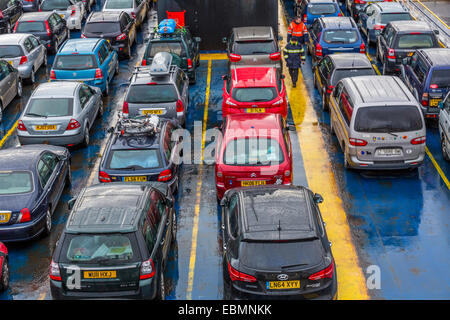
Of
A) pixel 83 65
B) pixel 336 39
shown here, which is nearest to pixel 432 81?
pixel 336 39

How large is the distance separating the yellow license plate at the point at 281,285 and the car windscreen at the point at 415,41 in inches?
555

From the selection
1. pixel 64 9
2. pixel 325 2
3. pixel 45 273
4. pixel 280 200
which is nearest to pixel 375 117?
pixel 280 200

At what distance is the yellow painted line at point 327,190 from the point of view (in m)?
11.7

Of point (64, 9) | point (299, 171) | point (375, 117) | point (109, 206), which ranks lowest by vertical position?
point (64, 9)

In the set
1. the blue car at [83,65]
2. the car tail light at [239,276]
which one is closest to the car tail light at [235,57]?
the blue car at [83,65]

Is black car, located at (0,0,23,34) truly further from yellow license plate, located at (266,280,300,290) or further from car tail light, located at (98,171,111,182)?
yellow license plate, located at (266,280,300,290)

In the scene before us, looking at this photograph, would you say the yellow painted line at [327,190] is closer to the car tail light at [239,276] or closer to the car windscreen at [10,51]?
the car tail light at [239,276]

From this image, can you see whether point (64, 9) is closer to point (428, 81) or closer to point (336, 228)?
point (428, 81)

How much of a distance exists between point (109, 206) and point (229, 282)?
2.20 meters

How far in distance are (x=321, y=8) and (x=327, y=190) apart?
1519cm

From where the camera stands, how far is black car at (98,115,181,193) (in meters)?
13.9

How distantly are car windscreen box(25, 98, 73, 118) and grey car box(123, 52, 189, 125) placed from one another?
1.40m

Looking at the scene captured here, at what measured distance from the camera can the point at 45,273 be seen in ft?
40.0

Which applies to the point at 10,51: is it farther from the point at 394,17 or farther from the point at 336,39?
the point at 394,17
